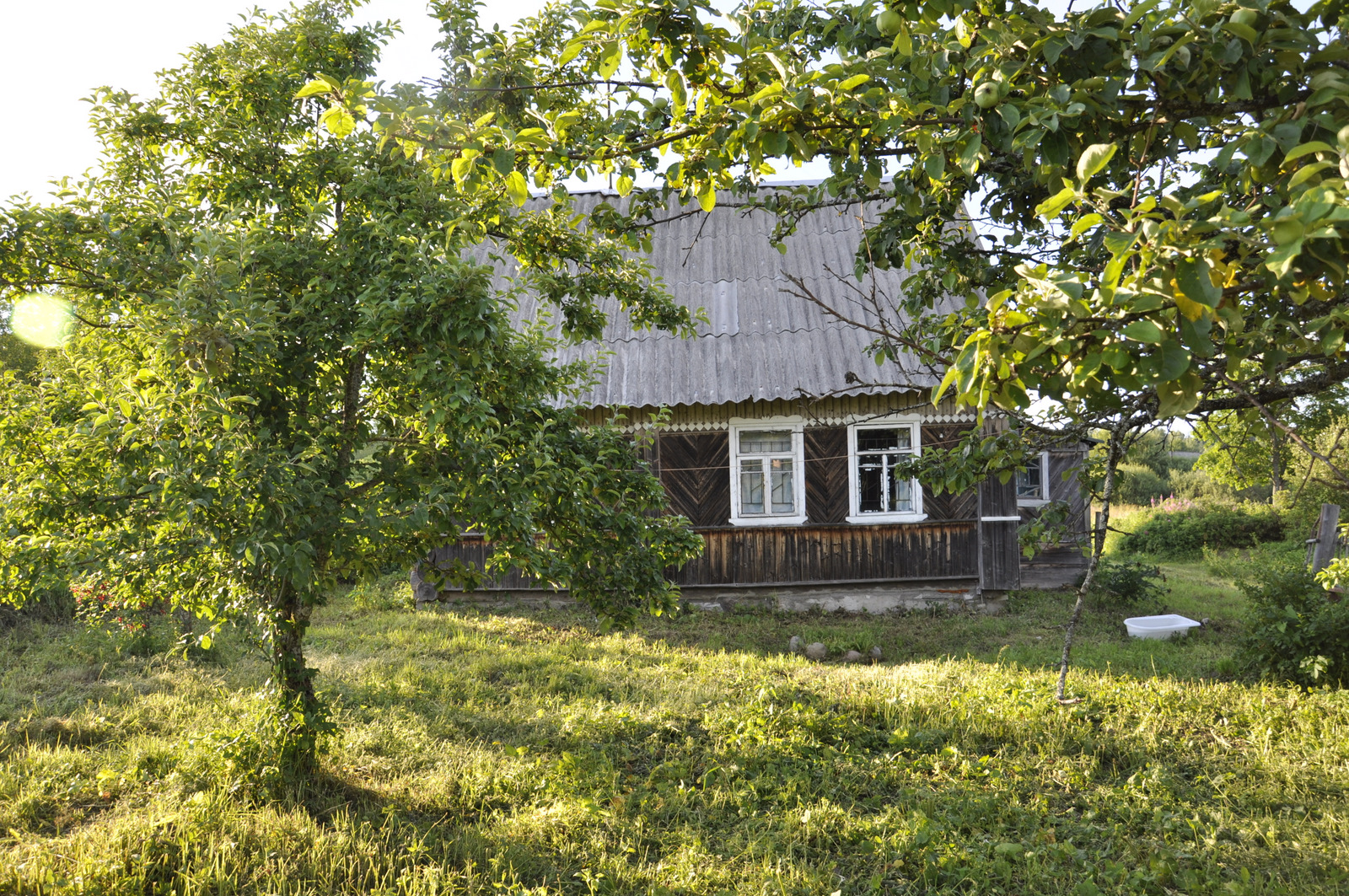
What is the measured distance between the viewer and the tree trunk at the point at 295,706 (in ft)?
15.5

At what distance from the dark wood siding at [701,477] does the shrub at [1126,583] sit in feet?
19.0

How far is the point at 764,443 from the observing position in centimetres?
1141

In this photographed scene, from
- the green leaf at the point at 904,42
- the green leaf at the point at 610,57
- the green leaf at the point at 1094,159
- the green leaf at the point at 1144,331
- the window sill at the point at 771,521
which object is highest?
the green leaf at the point at 610,57

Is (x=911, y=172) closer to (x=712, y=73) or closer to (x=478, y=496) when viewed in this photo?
(x=712, y=73)

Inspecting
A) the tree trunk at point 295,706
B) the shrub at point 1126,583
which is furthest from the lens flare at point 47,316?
the shrub at point 1126,583

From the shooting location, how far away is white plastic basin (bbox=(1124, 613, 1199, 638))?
9.29 metres

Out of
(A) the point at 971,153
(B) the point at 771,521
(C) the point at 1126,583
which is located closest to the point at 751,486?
(B) the point at 771,521

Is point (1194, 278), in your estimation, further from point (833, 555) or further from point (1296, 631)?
point (833, 555)

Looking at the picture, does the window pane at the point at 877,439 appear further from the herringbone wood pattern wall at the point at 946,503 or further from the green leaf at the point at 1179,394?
the green leaf at the point at 1179,394

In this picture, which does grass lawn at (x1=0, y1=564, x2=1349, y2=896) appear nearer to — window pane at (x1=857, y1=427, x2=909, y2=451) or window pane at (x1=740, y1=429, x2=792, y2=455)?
window pane at (x1=857, y1=427, x2=909, y2=451)

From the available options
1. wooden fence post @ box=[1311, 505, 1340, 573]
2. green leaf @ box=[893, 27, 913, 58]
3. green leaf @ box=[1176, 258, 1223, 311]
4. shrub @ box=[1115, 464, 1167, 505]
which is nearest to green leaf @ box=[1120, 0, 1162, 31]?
green leaf @ box=[893, 27, 913, 58]

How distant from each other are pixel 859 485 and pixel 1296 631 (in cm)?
540

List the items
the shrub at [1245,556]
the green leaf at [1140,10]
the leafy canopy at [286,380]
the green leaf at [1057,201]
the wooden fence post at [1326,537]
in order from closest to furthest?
1. the green leaf at [1057,201]
2. the green leaf at [1140,10]
3. the leafy canopy at [286,380]
4. the wooden fence post at [1326,537]
5. the shrub at [1245,556]

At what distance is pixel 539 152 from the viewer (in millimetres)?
2670
